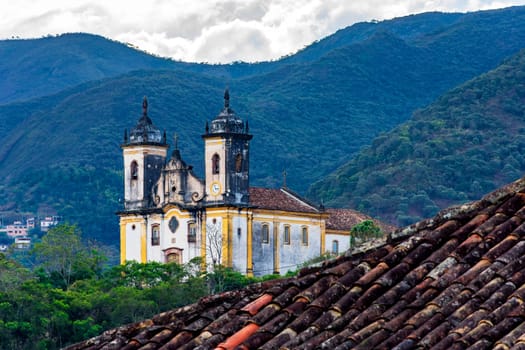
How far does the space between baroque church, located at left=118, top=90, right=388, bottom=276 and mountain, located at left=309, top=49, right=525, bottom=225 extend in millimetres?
51542

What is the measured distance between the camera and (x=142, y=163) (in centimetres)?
9050

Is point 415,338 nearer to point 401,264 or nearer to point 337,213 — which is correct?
point 401,264

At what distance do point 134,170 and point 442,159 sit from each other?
62232 mm

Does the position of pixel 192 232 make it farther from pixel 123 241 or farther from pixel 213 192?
pixel 123 241

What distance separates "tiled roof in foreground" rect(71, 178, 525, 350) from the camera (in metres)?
8.38

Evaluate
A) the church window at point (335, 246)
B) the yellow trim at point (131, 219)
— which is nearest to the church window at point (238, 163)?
the yellow trim at point (131, 219)

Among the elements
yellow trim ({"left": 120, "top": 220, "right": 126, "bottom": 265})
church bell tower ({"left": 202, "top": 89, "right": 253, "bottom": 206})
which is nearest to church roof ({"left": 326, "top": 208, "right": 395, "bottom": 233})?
church bell tower ({"left": 202, "top": 89, "right": 253, "bottom": 206})

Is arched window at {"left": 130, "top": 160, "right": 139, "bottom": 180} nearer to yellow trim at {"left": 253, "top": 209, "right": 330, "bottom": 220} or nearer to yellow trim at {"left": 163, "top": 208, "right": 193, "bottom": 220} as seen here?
yellow trim at {"left": 163, "top": 208, "right": 193, "bottom": 220}

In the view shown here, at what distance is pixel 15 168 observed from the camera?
18938 cm

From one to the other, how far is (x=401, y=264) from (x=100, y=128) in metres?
172

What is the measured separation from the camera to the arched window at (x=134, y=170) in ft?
297

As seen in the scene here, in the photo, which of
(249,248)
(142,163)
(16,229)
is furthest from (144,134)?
(16,229)

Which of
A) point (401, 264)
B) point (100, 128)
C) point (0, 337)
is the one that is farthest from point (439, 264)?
point (100, 128)

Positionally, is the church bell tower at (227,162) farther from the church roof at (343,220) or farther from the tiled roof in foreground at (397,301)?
the tiled roof in foreground at (397,301)
